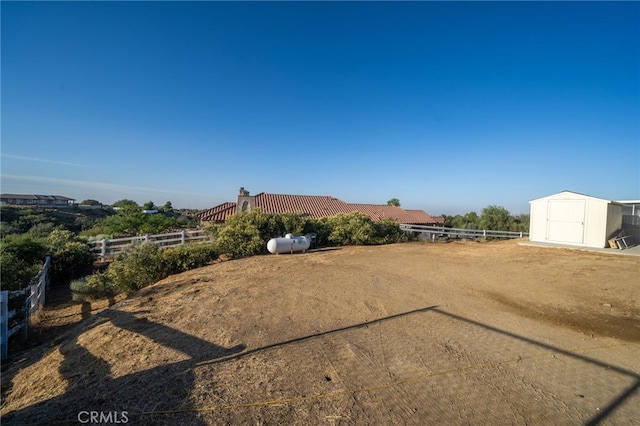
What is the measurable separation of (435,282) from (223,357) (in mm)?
6327

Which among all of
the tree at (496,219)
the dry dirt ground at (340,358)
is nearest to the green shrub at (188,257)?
the dry dirt ground at (340,358)

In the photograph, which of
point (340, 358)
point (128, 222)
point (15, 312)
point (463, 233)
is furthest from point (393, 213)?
point (15, 312)

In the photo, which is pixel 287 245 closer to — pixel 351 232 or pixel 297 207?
pixel 351 232

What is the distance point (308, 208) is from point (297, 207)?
3.53ft

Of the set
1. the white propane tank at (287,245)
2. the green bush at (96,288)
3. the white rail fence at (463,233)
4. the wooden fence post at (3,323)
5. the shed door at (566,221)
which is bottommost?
the green bush at (96,288)

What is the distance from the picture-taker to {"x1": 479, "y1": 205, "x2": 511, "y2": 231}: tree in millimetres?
32469

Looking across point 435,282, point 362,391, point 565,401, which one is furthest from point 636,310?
point 362,391

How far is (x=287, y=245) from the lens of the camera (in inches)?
474

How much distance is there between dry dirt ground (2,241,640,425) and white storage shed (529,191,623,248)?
746 cm

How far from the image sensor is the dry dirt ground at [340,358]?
2797 mm

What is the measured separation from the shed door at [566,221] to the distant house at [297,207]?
9.58m

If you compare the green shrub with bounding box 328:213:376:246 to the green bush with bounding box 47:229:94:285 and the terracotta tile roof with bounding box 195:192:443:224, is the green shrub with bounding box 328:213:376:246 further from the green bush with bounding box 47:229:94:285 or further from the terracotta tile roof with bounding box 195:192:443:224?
the green bush with bounding box 47:229:94:285

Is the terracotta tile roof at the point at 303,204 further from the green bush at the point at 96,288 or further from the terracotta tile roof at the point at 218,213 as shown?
the green bush at the point at 96,288

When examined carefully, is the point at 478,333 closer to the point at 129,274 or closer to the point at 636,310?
the point at 636,310
